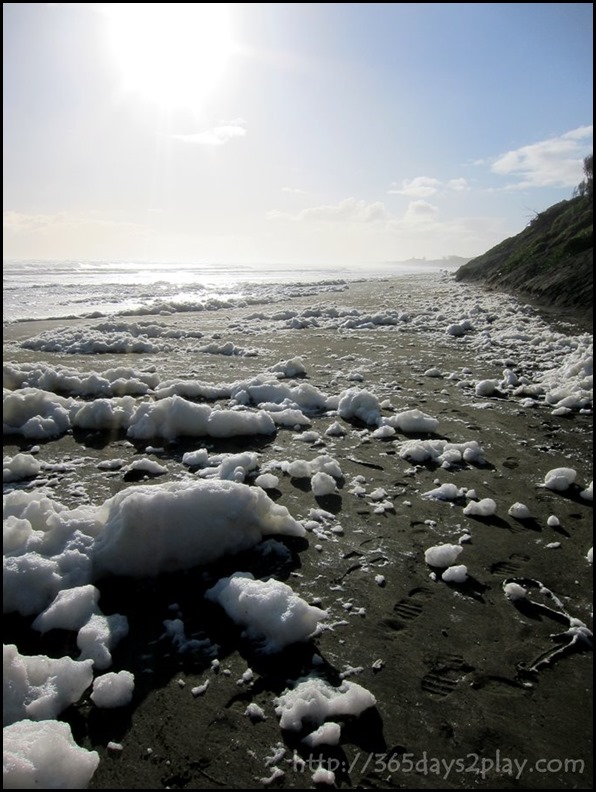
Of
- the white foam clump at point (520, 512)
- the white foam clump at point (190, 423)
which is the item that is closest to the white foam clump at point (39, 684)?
the white foam clump at point (520, 512)

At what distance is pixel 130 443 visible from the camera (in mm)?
5793

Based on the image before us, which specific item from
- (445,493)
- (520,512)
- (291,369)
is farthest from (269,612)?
(291,369)

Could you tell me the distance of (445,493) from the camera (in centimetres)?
441

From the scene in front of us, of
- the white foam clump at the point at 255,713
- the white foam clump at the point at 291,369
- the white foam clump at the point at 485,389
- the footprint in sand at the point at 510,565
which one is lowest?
the white foam clump at the point at 255,713

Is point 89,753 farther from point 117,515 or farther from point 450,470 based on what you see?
point 450,470

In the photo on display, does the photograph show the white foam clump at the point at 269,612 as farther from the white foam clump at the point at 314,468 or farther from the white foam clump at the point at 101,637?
the white foam clump at the point at 314,468

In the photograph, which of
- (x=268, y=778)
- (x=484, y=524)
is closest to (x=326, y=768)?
(x=268, y=778)

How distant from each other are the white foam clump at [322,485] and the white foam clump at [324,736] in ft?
7.71

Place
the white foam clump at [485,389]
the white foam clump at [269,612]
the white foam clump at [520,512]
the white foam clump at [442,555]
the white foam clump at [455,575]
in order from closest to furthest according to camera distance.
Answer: the white foam clump at [269,612], the white foam clump at [455,575], the white foam clump at [442,555], the white foam clump at [520,512], the white foam clump at [485,389]

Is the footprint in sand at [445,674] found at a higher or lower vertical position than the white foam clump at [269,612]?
lower

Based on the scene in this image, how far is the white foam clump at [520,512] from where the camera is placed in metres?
4.05

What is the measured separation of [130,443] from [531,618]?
15.0 ft

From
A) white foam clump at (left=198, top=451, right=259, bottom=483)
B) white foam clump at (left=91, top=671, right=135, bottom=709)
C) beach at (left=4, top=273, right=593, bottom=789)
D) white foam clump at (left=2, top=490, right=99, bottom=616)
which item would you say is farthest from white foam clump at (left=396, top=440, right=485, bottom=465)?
white foam clump at (left=91, top=671, right=135, bottom=709)

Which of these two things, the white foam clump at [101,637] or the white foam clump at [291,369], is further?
the white foam clump at [291,369]
